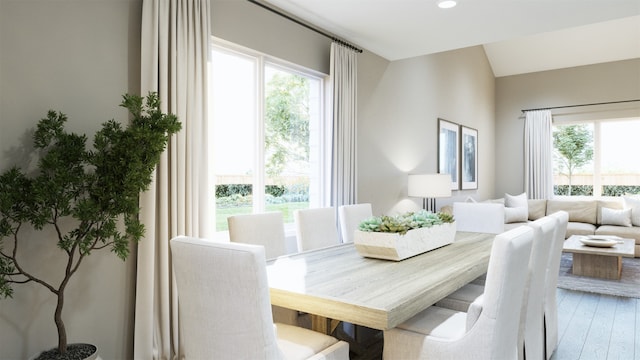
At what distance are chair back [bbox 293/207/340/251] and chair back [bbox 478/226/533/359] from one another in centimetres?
152

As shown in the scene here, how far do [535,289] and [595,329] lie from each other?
1.68 meters

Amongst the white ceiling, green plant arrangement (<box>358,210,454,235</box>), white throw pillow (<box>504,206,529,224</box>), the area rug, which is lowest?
the area rug

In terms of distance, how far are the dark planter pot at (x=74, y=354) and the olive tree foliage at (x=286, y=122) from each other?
1.89 metres

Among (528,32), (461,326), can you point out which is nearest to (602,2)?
(528,32)

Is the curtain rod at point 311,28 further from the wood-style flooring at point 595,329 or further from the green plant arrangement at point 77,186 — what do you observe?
the wood-style flooring at point 595,329

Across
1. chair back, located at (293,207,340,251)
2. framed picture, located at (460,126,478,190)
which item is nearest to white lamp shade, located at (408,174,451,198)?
framed picture, located at (460,126,478,190)

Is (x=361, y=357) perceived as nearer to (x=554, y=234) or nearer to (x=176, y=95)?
(x=554, y=234)

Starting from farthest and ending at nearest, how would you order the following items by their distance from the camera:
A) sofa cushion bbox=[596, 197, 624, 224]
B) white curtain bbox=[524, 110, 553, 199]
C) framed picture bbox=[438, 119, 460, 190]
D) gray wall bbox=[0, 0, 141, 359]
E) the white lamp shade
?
1. white curtain bbox=[524, 110, 553, 199]
2. sofa cushion bbox=[596, 197, 624, 224]
3. framed picture bbox=[438, 119, 460, 190]
4. the white lamp shade
5. gray wall bbox=[0, 0, 141, 359]

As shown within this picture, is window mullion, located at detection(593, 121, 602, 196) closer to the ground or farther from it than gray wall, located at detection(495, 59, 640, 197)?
closer to the ground

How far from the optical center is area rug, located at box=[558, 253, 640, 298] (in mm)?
4121

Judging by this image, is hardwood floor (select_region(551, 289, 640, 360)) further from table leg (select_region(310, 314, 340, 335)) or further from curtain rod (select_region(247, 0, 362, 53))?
curtain rod (select_region(247, 0, 362, 53))

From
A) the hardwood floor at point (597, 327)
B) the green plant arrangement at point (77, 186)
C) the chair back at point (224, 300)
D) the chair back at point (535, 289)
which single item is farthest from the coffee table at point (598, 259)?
the green plant arrangement at point (77, 186)

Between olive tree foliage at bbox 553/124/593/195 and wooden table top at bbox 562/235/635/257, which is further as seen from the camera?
olive tree foliage at bbox 553/124/593/195

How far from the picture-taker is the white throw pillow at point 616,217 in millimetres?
6020
